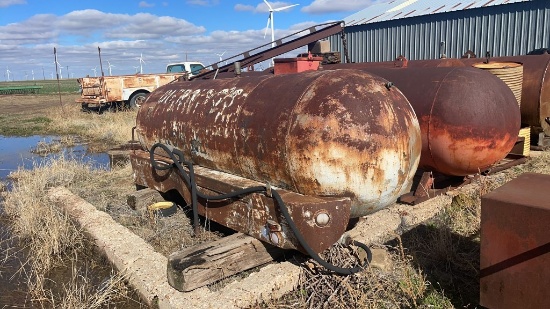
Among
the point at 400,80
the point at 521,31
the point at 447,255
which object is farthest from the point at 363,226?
the point at 521,31

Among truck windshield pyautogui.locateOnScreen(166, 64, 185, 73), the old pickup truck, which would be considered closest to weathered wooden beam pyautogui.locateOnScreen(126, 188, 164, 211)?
the old pickup truck

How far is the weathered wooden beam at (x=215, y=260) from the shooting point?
291 centimetres

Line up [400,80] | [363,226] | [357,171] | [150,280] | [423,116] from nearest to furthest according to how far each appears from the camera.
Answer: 1. [357,171]
2. [150,280]
3. [363,226]
4. [423,116]
5. [400,80]

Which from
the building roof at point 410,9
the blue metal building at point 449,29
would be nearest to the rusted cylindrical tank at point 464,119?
the blue metal building at point 449,29

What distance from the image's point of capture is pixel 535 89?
608 cm

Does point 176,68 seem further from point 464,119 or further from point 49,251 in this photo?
point 464,119

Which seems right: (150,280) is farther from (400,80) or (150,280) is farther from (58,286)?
(400,80)

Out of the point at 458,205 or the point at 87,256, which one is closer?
the point at 87,256

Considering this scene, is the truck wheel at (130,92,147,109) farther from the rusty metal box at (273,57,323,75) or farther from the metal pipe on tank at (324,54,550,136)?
the metal pipe on tank at (324,54,550,136)

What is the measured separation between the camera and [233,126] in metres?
3.39

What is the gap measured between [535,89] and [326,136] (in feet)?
15.6

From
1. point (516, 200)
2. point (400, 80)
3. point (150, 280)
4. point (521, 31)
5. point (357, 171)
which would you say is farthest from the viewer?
point (521, 31)

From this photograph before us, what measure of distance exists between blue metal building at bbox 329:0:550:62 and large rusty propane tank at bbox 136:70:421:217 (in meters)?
7.13

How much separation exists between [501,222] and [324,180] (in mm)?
1039
